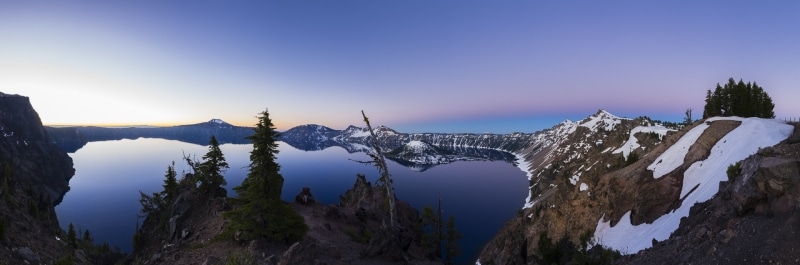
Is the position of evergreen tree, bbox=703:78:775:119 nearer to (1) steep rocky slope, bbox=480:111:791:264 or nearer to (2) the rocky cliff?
(1) steep rocky slope, bbox=480:111:791:264

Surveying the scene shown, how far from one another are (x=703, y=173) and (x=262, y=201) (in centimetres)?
3895

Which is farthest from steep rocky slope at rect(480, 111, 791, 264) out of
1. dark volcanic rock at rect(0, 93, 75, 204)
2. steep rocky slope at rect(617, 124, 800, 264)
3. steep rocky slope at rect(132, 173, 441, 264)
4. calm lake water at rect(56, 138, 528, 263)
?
dark volcanic rock at rect(0, 93, 75, 204)

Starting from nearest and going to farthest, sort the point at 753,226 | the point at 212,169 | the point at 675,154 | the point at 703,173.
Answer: the point at 753,226, the point at 703,173, the point at 212,169, the point at 675,154

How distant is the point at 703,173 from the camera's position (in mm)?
31344

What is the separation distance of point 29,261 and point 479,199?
141 m

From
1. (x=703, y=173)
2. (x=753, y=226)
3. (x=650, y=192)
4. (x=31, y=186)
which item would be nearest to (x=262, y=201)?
(x=753, y=226)

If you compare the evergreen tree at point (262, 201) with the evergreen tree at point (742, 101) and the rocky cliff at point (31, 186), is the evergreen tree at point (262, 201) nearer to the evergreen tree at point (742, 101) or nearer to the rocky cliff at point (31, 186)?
the rocky cliff at point (31, 186)

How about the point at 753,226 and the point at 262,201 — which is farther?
the point at 262,201

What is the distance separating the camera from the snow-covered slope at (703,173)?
27542 millimetres

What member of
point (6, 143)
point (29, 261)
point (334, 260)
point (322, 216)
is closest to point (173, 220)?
point (29, 261)

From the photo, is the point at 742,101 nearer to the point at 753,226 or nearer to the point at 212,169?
the point at 753,226

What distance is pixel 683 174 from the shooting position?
113 ft

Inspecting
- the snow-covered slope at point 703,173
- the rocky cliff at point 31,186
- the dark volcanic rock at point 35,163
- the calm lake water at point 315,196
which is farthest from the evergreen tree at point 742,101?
the dark volcanic rock at point 35,163

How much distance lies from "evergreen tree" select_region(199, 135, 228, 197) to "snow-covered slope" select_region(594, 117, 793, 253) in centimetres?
4027
